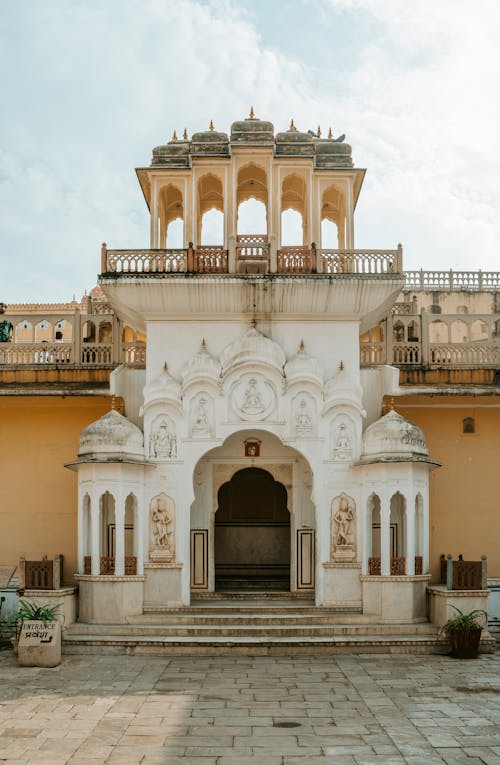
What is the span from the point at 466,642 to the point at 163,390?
20.1 feet

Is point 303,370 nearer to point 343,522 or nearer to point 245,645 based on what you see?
point 343,522

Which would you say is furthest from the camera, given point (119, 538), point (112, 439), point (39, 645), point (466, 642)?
point (112, 439)

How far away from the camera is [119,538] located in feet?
45.4

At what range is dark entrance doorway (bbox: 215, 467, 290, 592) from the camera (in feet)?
59.7

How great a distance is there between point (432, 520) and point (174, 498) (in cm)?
498

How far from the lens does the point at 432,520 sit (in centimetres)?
1616

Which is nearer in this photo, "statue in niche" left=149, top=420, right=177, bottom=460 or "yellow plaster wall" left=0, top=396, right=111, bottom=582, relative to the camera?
"statue in niche" left=149, top=420, right=177, bottom=460

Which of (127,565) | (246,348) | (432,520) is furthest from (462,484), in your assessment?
(127,565)

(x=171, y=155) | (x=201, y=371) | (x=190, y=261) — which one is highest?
(x=171, y=155)

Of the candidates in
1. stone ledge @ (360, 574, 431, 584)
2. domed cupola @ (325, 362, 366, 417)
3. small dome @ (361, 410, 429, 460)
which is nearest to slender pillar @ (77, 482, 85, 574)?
domed cupola @ (325, 362, 366, 417)

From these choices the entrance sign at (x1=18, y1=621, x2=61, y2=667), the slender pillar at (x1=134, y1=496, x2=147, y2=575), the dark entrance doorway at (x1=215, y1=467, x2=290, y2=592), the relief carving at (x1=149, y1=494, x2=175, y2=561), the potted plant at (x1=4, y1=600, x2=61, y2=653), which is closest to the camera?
the entrance sign at (x1=18, y1=621, x2=61, y2=667)

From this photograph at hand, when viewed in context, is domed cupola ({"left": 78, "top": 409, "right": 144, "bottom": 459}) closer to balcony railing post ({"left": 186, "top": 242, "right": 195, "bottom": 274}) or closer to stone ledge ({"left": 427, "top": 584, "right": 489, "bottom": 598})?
balcony railing post ({"left": 186, "top": 242, "right": 195, "bottom": 274})

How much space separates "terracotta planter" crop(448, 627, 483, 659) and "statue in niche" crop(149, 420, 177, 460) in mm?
5240

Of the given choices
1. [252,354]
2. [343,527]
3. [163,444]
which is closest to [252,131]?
[252,354]
